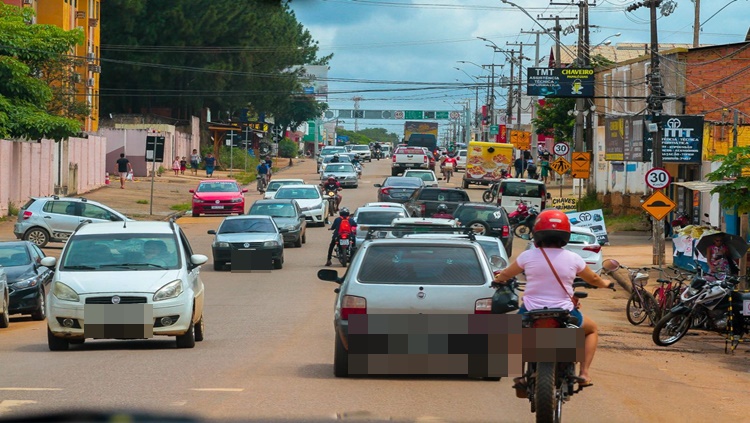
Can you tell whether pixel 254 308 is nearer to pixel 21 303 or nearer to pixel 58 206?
pixel 21 303

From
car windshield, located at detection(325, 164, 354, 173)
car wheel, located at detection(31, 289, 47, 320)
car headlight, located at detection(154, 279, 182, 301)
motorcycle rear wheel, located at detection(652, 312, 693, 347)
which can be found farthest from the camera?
car windshield, located at detection(325, 164, 354, 173)

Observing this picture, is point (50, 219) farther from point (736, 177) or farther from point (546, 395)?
point (546, 395)

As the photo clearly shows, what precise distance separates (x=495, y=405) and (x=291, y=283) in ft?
54.8

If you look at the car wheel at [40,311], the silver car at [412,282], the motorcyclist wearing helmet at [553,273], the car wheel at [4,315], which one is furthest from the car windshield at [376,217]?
the motorcyclist wearing helmet at [553,273]

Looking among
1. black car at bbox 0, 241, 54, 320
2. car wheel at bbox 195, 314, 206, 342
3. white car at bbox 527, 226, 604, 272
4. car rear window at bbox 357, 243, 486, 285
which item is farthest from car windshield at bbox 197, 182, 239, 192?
car rear window at bbox 357, 243, 486, 285

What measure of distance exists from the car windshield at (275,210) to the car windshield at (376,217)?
3614 millimetres

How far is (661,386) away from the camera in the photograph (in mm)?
12383

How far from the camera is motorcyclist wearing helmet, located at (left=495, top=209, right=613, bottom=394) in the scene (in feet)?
27.9

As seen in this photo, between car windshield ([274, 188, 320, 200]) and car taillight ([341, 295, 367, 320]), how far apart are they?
30.9m

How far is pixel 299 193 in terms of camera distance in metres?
42.3

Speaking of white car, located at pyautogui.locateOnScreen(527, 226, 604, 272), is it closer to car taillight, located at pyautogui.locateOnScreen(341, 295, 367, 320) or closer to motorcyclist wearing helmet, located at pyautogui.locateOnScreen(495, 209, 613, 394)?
car taillight, located at pyautogui.locateOnScreen(341, 295, 367, 320)

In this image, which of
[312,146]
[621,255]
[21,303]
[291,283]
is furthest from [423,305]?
[312,146]

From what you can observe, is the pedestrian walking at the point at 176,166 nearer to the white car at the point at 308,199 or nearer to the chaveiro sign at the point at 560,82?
the white car at the point at 308,199

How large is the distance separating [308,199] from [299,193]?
1.31 feet
